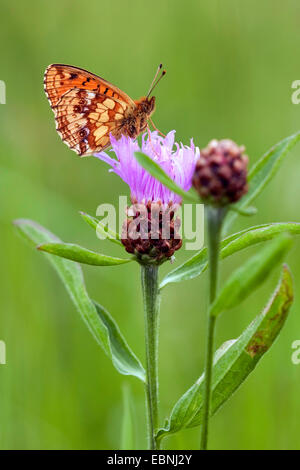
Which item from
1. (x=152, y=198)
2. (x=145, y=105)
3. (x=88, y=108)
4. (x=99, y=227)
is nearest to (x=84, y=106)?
(x=88, y=108)

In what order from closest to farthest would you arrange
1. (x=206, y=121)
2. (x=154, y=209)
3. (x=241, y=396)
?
(x=154, y=209) → (x=241, y=396) → (x=206, y=121)

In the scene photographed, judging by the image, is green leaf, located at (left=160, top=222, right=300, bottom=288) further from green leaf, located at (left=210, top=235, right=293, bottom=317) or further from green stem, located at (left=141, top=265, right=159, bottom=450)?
green leaf, located at (left=210, top=235, right=293, bottom=317)

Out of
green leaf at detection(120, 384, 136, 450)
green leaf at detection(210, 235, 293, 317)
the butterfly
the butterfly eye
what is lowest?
green leaf at detection(120, 384, 136, 450)

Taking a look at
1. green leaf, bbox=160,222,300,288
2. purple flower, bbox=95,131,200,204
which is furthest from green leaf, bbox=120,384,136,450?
purple flower, bbox=95,131,200,204

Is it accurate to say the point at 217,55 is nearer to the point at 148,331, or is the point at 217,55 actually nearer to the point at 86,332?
the point at 86,332

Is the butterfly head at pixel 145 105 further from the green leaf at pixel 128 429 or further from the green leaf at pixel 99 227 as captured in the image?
A: the green leaf at pixel 128 429
